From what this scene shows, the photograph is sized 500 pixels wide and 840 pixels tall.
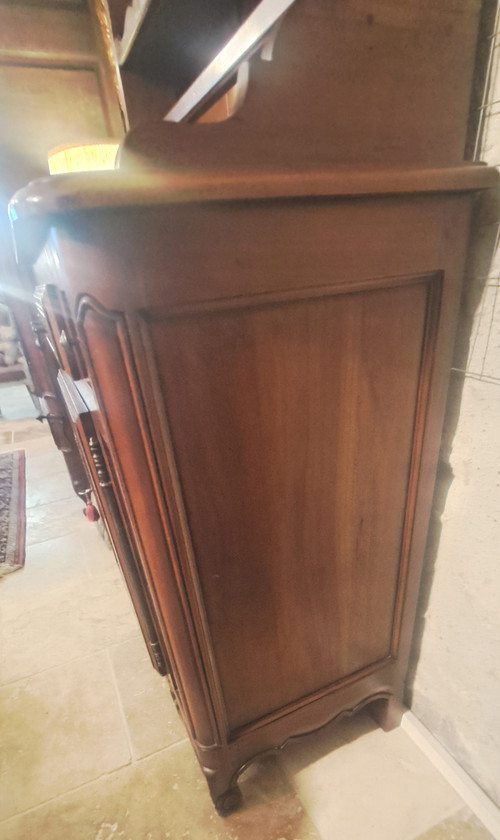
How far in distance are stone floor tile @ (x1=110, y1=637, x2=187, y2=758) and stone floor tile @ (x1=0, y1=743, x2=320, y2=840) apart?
64 mm

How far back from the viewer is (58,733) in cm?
112

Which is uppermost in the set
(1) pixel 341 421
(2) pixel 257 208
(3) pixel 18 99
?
(3) pixel 18 99

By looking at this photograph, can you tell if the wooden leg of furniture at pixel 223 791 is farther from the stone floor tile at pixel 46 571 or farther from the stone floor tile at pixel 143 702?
the stone floor tile at pixel 46 571

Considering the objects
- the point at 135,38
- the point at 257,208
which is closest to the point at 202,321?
the point at 257,208

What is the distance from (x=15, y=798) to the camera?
38.7 inches

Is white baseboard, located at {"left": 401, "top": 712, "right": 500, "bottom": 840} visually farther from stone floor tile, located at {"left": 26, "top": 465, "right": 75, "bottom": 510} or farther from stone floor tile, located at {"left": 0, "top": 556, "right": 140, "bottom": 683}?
stone floor tile, located at {"left": 26, "top": 465, "right": 75, "bottom": 510}

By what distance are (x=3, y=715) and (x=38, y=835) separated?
36 centimetres

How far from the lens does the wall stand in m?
0.64

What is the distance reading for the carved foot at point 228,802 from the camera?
87cm

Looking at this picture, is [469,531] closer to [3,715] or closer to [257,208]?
[257,208]

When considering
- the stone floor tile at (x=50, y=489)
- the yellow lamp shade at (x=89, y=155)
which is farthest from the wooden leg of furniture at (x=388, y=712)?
the stone floor tile at (x=50, y=489)

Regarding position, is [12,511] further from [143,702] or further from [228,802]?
[228,802]

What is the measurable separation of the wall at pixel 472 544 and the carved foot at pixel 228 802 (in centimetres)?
48

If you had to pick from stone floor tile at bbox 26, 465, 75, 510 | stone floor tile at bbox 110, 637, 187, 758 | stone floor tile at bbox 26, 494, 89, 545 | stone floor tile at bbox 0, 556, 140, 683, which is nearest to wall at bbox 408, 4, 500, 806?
stone floor tile at bbox 110, 637, 187, 758
